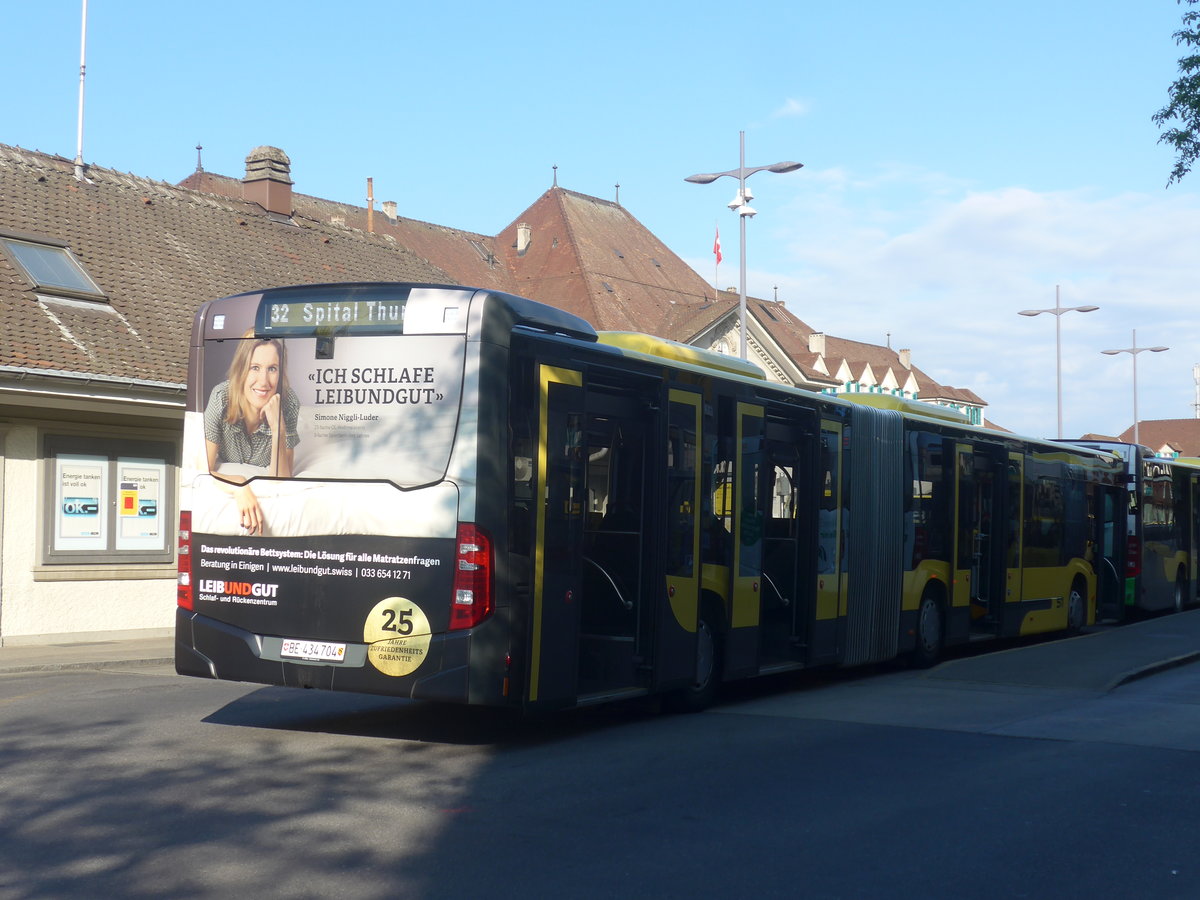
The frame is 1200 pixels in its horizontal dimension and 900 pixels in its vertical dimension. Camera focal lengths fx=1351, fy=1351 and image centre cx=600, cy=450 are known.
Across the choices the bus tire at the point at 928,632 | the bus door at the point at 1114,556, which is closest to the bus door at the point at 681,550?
the bus tire at the point at 928,632

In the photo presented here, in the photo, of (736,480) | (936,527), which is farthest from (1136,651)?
(736,480)

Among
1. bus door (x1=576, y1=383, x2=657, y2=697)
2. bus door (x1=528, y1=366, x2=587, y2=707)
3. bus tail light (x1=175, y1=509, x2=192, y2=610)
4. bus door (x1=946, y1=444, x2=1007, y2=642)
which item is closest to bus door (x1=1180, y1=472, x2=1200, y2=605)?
bus door (x1=946, y1=444, x2=1007, y2=642)

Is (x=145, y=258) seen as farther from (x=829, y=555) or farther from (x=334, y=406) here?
(x=334, y=406)

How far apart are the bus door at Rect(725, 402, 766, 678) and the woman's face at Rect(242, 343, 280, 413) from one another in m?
4.24

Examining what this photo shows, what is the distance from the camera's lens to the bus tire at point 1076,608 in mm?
20672

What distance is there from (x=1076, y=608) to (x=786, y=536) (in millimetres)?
9798

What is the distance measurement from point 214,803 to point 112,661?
9.30 m

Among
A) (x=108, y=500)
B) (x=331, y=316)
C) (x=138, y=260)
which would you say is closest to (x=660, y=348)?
(x=331, y=316)

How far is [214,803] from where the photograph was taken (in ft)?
24.2

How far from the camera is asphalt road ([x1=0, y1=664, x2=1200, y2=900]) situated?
6055 millimetres

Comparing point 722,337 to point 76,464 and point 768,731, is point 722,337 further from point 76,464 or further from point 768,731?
point 768,731

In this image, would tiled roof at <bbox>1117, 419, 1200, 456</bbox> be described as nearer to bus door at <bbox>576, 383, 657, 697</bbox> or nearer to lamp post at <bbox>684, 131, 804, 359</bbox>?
lamp post at <bbox>684, 131, 804, 359</bbox>

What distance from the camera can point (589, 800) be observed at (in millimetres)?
7730

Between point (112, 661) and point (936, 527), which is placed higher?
point (936, 527)
